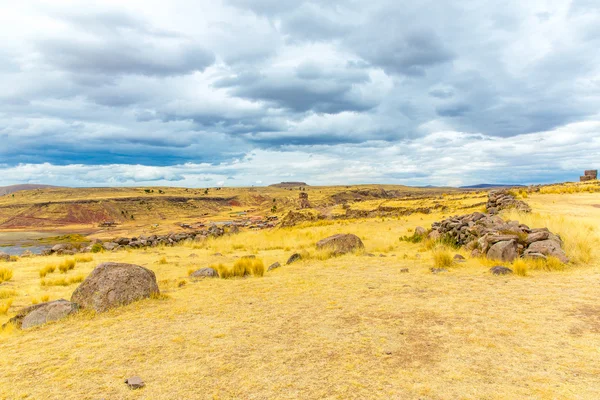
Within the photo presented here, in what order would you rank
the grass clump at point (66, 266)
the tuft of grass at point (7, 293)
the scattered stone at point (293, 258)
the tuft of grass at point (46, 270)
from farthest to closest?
1. the grass clump at point (66, 266)
2. the scattered stone at point (293, 258)
3. the tuft of grass at point (46, 270)
4. the tuft of grass at point (7, 293)

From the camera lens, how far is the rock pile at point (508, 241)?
11.5m

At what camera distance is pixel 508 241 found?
12.0 meters

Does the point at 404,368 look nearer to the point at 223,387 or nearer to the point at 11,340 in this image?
the point at 223,387

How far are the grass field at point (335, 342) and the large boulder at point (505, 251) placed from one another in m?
1.21

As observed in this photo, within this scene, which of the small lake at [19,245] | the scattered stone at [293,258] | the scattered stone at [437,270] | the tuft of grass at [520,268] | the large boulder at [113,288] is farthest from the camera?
the small lake at [19,245]

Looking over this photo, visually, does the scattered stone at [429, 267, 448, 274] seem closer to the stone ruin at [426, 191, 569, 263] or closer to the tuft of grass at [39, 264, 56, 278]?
the stone ruin at [426, 191, 569, 263]

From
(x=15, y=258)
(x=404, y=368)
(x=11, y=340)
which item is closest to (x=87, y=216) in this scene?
(x=15, y=258)

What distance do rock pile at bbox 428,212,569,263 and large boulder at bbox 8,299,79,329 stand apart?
42.2 ft

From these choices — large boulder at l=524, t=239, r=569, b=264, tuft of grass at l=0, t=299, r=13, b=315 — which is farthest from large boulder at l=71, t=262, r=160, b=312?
large boulder at l=524, t=239, r=569, b=264

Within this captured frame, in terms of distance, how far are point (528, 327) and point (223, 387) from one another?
5.43m

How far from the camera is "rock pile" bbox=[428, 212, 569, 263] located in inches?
453

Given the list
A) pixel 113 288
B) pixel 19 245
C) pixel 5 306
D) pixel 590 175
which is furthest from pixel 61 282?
pixel 590 175

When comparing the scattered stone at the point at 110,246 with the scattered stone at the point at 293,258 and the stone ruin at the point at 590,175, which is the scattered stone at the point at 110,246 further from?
the stone ruin at the point at 590,175

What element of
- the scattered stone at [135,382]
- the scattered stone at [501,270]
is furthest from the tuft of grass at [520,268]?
the scattered stone at [135,382]
